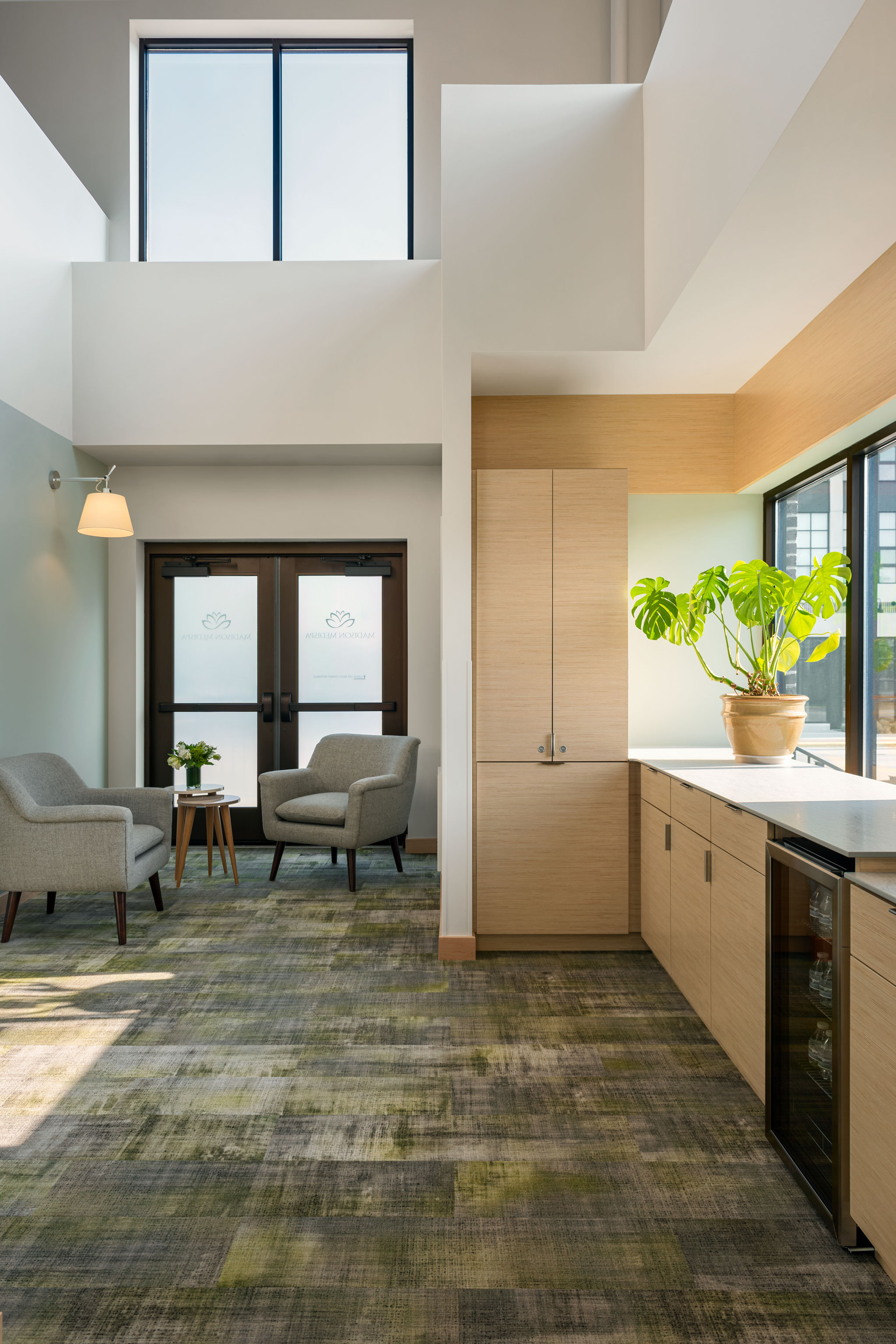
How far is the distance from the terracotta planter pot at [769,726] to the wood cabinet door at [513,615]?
88cm

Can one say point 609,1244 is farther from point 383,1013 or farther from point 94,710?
point 94,710

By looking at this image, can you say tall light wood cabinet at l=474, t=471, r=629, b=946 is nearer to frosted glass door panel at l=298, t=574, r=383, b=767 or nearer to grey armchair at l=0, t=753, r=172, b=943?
grey armchair at l=0, t=753, r=172, b=943

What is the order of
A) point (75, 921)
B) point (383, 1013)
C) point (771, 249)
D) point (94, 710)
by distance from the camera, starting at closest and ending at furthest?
point (771, 249) < point (383, 1013) < point (75, 921) < point (94, 710)

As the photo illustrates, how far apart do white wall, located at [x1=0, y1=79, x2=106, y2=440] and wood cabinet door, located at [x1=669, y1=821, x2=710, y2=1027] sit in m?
4.33

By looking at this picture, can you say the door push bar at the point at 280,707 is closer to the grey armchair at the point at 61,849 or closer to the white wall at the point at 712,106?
the grey armchair at the point at 61,849

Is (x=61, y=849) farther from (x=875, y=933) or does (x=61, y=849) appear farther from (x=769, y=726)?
(x=875, y=933)

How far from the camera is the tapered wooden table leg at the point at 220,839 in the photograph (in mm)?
5613

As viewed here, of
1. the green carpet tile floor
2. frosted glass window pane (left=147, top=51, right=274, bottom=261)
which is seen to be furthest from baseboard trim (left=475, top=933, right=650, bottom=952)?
frosted glass window pane (left=147, top=51, right=274, bottom=261)

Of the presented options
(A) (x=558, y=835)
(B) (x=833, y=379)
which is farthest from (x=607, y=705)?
(B) (x=833, y=379)

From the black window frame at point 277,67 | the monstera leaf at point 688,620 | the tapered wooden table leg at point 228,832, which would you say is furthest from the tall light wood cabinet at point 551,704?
the black window frame at point 277,67

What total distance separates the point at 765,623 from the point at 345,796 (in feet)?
9.79

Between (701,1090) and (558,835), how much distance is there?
1.52m

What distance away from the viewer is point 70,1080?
282 centimetres

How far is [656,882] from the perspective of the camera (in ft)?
12.4
